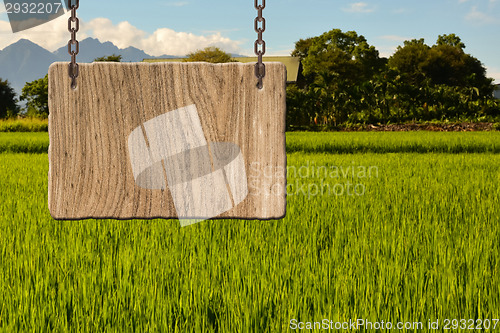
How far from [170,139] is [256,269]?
76 cm

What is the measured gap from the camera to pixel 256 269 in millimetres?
1984

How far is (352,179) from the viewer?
5.16m

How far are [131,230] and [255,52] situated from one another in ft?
5.24

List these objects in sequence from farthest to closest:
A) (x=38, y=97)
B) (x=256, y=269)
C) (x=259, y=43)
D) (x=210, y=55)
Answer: (x=38, y=97) → (x=210, y=55) → (x=256, y=269) → (x=259, y=43)

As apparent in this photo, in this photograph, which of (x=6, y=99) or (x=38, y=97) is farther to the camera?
(x=6, y=99)

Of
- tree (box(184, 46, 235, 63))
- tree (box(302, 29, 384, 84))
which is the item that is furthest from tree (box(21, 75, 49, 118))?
tree (box(302, 29, 384, 84))

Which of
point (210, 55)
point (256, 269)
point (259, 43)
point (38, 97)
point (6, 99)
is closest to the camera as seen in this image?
point (259, 43)

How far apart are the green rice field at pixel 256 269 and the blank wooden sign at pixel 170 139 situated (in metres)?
0.35

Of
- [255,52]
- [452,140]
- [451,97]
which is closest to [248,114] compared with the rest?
[255,52]

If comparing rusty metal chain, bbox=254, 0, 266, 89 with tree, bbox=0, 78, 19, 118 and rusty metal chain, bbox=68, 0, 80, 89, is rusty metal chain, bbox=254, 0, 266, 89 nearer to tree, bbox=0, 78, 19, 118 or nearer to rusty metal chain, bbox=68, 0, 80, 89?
rusty metal chain, bbox=68, 0, 80, 89

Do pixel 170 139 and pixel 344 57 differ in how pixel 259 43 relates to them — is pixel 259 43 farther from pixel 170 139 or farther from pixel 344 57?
pixel 344 57

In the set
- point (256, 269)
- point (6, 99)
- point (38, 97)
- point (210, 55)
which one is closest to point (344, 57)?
point (210, 55)

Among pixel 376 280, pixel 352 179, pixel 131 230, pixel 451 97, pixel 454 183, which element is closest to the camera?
pixel 376 280

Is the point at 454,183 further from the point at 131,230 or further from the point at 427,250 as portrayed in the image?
the point at 131,230
